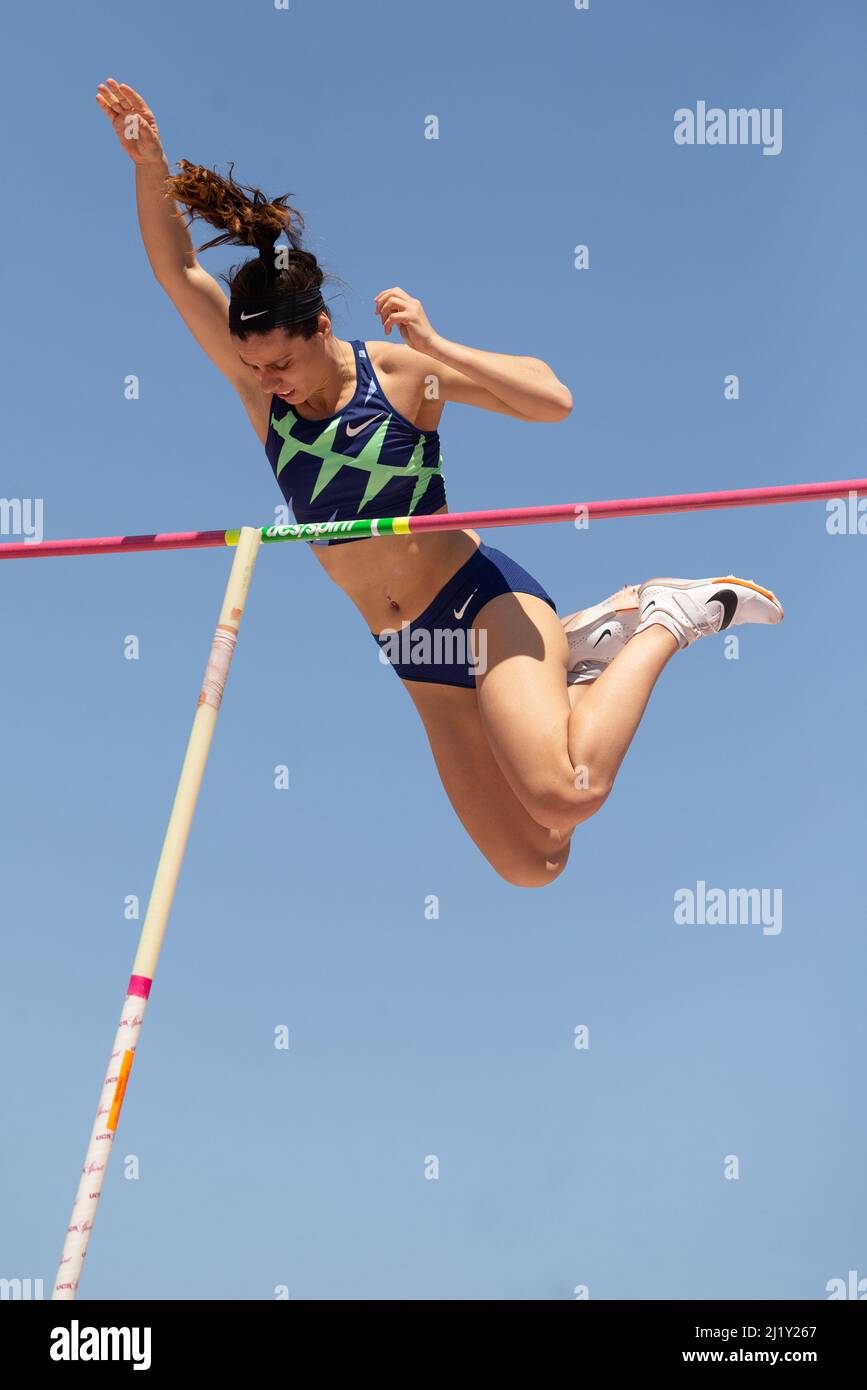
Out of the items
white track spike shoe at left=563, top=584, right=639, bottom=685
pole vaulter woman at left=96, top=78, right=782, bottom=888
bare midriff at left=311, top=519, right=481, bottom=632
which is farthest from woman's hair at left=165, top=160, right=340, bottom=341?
white track spike shoe at left=563, top=584, right=639, bottom=685

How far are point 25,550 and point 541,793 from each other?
2.37 m

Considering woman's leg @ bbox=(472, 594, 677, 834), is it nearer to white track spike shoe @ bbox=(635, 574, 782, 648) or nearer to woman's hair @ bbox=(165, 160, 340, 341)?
white track spike shoe @ bbox=(635, 574, 782, 648)

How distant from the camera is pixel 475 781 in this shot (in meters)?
6.63

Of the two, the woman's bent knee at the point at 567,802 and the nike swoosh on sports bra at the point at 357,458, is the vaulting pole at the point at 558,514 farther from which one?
the woman's bent knee at the point at 567,802

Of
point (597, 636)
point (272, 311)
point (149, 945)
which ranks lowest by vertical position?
point (149, 945)

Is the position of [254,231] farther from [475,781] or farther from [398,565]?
[475,781]

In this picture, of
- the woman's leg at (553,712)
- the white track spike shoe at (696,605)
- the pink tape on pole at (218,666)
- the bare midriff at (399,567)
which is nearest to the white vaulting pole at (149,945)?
the pink tape on pole at (218,666)

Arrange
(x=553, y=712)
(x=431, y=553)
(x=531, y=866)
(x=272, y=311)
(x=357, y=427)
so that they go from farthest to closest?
1. (x=531, y=866)
2. (x=431, y=553)
3. (x=357, y=427)
4. (x=553, y=712)
5. (x=272, y=311)

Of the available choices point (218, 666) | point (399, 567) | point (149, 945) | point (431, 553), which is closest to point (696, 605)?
point (431, 553)

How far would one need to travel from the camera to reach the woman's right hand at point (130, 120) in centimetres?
612

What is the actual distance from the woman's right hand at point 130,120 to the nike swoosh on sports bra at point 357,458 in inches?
40.8

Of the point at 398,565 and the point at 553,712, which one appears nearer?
the point at 553,712

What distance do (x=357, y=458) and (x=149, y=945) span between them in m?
2.16
